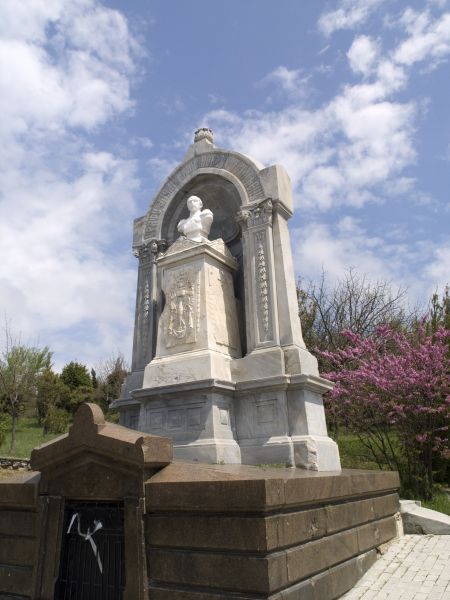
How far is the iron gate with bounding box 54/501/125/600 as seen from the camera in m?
4.21

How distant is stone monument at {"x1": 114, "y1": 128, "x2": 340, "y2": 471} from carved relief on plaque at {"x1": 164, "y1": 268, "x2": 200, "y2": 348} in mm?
19

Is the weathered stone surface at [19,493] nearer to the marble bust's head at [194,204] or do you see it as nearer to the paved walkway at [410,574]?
the paved walkway at [410,574]

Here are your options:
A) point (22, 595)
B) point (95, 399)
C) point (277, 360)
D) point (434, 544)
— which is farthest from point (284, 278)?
point (95, 399)

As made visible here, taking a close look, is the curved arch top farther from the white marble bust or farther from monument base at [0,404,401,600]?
monument base at [0,404,401,600]

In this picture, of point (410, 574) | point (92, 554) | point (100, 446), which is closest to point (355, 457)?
point (410, 574)

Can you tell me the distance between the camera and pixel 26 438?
81.5ft

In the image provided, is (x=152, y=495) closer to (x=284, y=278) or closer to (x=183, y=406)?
(x=183, y=406)

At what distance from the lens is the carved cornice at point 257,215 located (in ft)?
28.2

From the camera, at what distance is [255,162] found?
30.1 ft

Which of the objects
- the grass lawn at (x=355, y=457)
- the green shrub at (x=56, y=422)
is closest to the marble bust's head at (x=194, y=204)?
the grass lawn at (x=355, y=457)

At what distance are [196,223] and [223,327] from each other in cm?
215

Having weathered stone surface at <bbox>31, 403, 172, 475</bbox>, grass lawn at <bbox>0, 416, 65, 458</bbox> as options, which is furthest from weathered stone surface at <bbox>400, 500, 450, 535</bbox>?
grass lawn at <bbox>0, 416, 65, 458</bbox>

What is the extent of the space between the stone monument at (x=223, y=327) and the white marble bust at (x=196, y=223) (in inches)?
0.8

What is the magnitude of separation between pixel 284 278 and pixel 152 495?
492 centimetres
